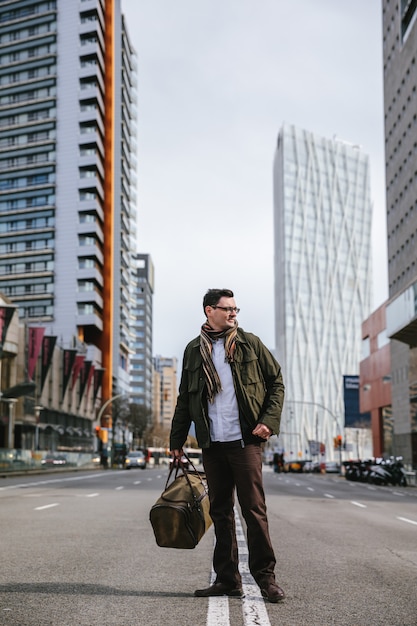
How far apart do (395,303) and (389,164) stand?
2067 centimetres

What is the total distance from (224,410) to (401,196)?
6853 centimetres

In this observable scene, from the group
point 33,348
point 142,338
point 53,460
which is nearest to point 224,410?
point 53,460

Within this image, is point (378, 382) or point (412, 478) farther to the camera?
point (378, 382)

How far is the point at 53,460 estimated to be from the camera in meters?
51.2

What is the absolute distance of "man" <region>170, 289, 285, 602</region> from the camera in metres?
5.29

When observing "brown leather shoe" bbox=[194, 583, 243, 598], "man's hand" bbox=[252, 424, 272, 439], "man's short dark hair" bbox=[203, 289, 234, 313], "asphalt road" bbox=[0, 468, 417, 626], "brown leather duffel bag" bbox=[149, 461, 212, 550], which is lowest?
"asphalt road" bbox=[0, 468, 417, 626]

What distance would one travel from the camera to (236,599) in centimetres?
538

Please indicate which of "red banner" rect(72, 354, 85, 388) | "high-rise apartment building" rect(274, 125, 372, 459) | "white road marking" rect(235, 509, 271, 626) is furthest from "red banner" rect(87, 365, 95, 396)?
"white road marking" rect(235, 509, 271, 626)

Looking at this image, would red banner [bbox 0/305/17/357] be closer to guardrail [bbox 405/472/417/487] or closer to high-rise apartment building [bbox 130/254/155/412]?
guardrail [bbox 405/472/417/487]

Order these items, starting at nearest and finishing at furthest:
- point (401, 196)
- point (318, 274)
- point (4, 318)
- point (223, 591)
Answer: point (223, 591), point (4, 318), point (401, 196), point (318, 274)

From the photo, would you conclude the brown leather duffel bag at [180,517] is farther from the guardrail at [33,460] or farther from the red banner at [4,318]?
the red banner at [4,318]

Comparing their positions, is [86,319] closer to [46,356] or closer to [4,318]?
[46,356]

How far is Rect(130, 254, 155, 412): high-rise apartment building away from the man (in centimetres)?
16674

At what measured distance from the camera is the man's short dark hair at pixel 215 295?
5500 millimetres
